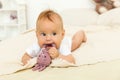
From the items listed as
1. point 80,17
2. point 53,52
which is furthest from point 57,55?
point 80,17

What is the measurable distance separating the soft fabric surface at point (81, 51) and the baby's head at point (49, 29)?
0.09 meters

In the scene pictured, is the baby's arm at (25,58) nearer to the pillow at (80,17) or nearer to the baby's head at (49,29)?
the baby's head at (49,29)

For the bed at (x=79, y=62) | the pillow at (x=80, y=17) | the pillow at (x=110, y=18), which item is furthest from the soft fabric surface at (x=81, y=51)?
the pillow at (x=80, y=17)

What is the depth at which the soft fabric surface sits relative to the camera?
1.24 m

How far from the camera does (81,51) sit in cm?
140

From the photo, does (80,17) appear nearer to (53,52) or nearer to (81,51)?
(81,51)

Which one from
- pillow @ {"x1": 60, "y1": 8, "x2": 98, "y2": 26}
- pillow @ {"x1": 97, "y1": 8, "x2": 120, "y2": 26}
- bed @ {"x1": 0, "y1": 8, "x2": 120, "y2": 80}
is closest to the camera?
bed @ {"x1": 0, "y1": 8, "x2": 120, "y2": 80}

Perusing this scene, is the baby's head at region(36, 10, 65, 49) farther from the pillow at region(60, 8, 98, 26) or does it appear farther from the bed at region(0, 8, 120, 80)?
the pillow at region(60, 8, 98, 26)

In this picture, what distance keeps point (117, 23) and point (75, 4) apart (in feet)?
2.46

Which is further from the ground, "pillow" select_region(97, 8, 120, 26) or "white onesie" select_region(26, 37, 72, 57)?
"pillow" select_region(97, 8, 120, 26)

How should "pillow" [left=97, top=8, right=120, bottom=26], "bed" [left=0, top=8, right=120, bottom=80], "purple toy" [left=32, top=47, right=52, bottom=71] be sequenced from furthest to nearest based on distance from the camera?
"pillow" [left=97, top=8, right=120, bottom=26]
"purple toy" [left=32, top=47, right=52, bottom=71]
"bed" [left=0, top=8, right=120, bottom=80]

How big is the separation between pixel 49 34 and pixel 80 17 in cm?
113

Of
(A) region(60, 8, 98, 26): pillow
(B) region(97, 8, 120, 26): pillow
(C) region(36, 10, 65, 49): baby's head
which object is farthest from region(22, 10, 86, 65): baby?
(A) region(60, 8, 98, 26): pillow

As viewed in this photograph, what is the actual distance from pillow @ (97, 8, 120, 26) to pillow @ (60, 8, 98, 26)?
66mm
